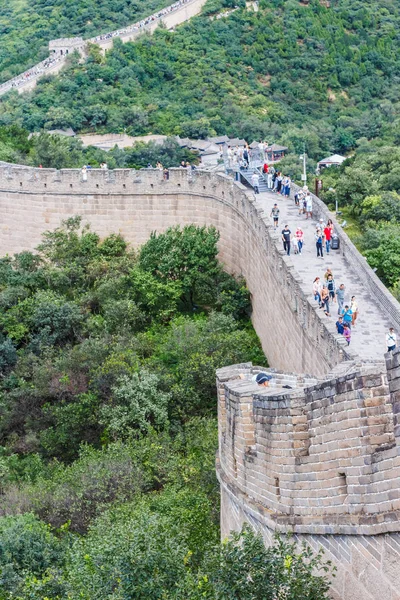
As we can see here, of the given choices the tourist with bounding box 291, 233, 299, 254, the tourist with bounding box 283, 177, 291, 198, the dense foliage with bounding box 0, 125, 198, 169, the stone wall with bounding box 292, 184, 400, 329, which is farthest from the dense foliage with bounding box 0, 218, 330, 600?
the dense foliage with bounding box 0, 125, 198, 169

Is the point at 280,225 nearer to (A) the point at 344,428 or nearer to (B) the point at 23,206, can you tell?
(B) the point at 23,206

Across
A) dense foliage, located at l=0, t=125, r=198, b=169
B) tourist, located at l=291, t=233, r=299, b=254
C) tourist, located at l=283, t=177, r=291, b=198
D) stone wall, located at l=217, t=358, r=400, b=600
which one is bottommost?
stone wall, located at l=217, t=358, r=400, b=600

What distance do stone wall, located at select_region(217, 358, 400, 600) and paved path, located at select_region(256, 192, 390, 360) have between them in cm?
472

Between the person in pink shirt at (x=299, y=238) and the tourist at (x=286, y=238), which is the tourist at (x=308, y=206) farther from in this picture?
the tourist at (x=286, y=238)

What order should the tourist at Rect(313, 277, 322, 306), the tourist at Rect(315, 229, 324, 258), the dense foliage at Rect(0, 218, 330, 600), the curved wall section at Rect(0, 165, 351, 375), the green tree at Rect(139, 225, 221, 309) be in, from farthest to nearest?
the green tree at Rect(139, 225, 221, 309)
the curved wall section at Rect(0, 165, 351, 375)
the tourist at Rect(315, 229, 324, 258)
the tourist at Rect(313, 277, 322, 306)
the dense foliage at Rect(0, 218, 330, 600)

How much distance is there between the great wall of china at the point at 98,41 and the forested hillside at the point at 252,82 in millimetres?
876

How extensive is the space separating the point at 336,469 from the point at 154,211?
24.0m

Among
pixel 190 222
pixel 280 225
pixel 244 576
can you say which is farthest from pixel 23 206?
pixel 244 576

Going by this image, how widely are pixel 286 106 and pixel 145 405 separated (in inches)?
1917

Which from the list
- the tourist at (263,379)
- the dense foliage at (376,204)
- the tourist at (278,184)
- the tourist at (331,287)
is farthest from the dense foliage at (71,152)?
the tourist at (263,379)

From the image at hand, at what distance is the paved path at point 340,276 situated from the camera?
63.9 feet

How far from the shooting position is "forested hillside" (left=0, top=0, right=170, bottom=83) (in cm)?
8175

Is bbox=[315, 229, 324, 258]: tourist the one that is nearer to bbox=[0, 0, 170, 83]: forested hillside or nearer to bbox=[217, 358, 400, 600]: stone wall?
bbox=[217, 358, 400, 600]: stone wall

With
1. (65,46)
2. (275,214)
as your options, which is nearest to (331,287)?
(275,214)
